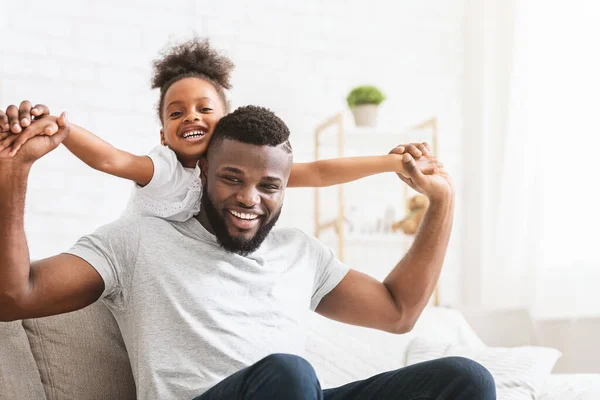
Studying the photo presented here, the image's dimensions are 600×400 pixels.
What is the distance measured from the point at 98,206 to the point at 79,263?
1631 mm

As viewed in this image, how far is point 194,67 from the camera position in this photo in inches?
78.3

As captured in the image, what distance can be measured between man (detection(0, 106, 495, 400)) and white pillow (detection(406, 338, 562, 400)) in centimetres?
63

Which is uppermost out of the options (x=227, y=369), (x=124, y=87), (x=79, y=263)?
(x=124, y=87)

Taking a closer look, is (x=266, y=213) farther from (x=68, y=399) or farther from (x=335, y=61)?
(x=335, y=61)

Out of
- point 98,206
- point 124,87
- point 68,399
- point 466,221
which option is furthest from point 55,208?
point 466,221

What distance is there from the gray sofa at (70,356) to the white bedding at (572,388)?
124 centimetres

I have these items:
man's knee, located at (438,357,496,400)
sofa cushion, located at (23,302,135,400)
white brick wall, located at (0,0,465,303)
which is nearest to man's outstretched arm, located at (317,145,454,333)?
man's knee, located at (438,357,496,400)

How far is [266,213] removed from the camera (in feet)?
5.76

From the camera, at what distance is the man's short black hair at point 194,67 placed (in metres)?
1.98

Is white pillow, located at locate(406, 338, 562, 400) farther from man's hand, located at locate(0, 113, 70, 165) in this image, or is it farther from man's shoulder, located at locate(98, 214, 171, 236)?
man's hand, located at locate(0, 113, 70, 165)

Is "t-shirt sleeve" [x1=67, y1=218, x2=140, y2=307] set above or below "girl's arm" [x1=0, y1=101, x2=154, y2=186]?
below

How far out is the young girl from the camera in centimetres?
172

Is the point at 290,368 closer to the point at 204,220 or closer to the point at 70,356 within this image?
the point at 204,220

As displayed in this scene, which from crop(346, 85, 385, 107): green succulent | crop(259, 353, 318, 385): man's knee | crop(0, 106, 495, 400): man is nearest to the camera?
crop(259, 353, 318, 385): man's knee
